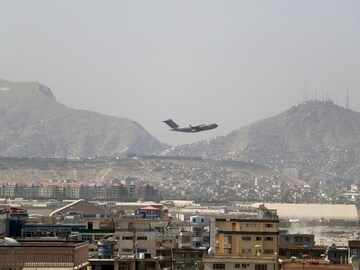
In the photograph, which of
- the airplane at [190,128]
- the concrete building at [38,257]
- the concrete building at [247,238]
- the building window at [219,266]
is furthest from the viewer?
the airplane at [190,128]

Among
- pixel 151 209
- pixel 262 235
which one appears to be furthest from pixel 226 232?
pixel 151 209

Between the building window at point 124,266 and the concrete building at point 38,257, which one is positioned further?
the building window at point 124,266

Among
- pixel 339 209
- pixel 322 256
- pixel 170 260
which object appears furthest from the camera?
pixel 339 209

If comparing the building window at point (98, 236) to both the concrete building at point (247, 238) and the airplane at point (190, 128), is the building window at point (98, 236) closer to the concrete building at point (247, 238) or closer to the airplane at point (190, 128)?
the concrete building at point (247, 238)

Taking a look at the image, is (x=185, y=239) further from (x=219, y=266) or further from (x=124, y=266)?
(x=124, y=266)

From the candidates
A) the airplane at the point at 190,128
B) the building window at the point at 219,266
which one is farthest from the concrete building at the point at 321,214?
the building window at the point at 219,266

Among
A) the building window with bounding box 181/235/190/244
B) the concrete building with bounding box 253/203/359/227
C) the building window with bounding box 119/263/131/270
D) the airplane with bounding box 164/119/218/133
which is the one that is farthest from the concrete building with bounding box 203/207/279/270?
the concrete building with bounding box 253/203/359/227

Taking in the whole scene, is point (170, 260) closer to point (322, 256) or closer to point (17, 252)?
point (322, 256)

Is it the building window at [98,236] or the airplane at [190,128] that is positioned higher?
the airplane at [190,128]

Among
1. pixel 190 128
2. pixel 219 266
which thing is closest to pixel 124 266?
pixel 219 266

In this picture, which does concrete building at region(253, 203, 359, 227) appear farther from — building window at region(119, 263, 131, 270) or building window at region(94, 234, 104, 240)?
building window at region(119, 263, 131, 270)

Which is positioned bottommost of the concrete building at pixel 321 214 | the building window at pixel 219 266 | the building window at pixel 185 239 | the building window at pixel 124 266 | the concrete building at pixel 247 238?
the building window at pixel 124 266
